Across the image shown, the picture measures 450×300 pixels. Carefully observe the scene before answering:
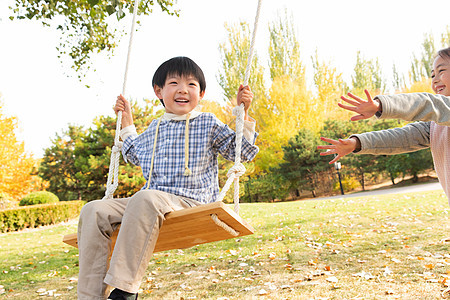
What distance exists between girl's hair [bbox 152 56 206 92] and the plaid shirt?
9.4 inches

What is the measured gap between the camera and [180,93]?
222 cm

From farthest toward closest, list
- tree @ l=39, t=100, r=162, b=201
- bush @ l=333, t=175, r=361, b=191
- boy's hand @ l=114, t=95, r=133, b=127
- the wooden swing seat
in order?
bush @ l=333, t=175, r=361, b=191 → tree @ l=39, t=100, r=162, b=201 → boy's hand @ l=114, t=95, r=133, b=127 → the wooden swing seat

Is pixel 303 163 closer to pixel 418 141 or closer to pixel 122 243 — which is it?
pixel 418 141

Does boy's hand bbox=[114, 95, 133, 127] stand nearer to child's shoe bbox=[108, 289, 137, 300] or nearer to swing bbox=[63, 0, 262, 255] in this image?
swing bbox=[63, 0, 262, 255]

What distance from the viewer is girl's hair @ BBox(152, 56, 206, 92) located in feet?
7.27

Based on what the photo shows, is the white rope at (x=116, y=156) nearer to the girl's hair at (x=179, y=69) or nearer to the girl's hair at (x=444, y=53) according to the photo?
the girl's hair at (x=179, y=69)

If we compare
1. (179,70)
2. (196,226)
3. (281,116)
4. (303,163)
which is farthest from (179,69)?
(303,163)

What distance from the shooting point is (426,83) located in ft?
80.7

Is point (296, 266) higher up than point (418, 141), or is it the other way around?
point (418, 141)

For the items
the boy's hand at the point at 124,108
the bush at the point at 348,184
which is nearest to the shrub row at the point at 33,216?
the boy's hand at the point at 124,108

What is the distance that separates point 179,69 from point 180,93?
5.5 inches

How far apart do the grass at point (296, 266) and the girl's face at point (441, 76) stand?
1338 millimetres

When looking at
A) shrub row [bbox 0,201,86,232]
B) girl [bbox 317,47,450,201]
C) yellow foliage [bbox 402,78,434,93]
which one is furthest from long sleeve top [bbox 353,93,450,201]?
yellow foliage [bbox 402,78,434,93]

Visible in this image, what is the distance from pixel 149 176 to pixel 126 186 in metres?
12.5
